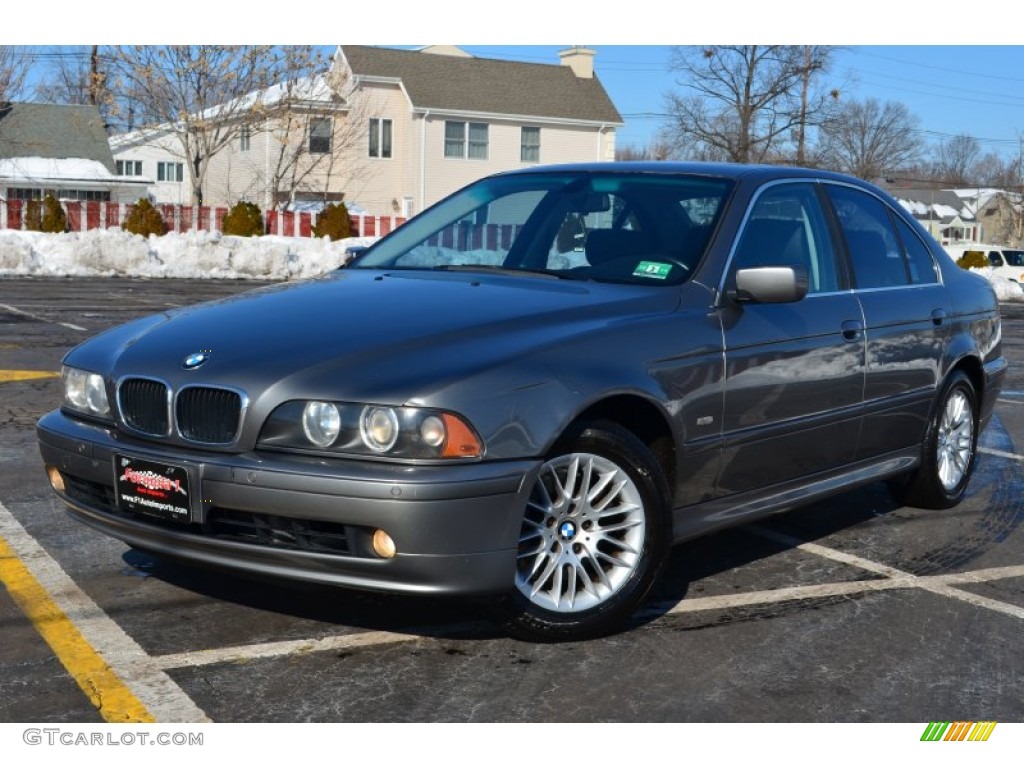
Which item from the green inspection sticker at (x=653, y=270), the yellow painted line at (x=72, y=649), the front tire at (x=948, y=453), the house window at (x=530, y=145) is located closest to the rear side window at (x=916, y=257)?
the front tire at (x=948, y=453)

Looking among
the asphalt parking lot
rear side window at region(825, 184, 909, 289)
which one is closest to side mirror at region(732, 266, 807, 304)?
rear side window at region(825, 184, 909, 289)

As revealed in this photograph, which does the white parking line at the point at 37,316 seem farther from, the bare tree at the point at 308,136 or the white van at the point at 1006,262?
the white van at the point at 1006,262

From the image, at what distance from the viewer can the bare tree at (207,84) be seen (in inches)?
1591

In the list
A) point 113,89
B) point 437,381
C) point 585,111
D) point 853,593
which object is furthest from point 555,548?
point 585,111

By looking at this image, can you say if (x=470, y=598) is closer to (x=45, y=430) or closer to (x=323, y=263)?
(x=45, y=430)

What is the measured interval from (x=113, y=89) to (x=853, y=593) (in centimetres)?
4081

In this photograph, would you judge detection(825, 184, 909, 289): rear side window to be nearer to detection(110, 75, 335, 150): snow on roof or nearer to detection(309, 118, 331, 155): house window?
detection(110, 75, 335, 150): snow on roof

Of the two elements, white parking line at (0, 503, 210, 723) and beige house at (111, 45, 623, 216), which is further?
beige house at (111, 45, 623, 216)

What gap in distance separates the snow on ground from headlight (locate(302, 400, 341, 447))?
1991 centimetres

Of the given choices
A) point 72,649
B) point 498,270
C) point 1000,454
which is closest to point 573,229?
point 498,270

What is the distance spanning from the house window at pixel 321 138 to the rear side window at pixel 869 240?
3933 cm

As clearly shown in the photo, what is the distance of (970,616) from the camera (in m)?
4.84

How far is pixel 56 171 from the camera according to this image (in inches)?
1903

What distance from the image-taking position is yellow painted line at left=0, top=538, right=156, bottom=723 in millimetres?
3609
